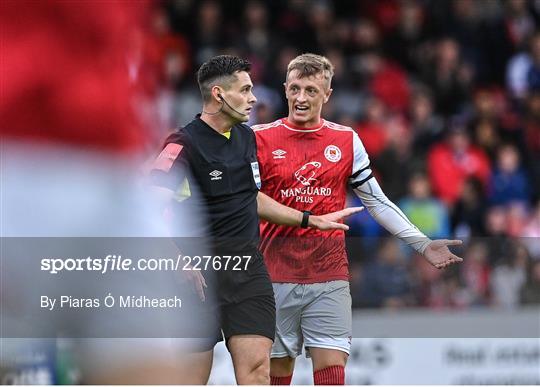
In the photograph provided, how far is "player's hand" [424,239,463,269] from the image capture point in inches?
221

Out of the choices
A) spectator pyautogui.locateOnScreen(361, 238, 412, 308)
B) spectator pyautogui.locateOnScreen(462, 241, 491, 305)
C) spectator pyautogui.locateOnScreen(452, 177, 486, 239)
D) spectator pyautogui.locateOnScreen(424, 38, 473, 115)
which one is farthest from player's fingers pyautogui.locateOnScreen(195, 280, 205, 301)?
spectator pyautogui.locateOnScreen(424, 38, 473, 115)

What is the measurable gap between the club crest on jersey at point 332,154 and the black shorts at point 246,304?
0.76m

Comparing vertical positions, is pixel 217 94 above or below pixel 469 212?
above

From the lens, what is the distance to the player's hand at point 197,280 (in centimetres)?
522

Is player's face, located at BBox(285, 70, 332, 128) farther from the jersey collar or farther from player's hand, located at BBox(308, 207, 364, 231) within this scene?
player's hand, located at BBox(308, 207, 364, 231)

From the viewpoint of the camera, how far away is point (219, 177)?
5.29m

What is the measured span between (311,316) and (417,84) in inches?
271

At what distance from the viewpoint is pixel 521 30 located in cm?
1292

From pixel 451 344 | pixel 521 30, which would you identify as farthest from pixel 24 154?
pixel 521 30

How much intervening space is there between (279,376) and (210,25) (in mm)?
6573

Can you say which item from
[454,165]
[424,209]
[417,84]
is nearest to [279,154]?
[424,209]

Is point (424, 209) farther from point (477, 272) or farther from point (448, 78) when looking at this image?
point (477, 272)

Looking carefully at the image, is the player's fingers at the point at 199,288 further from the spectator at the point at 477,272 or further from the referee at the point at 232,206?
the spectator at the point at 477,272

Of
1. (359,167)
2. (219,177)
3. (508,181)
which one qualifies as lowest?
(219,177)
